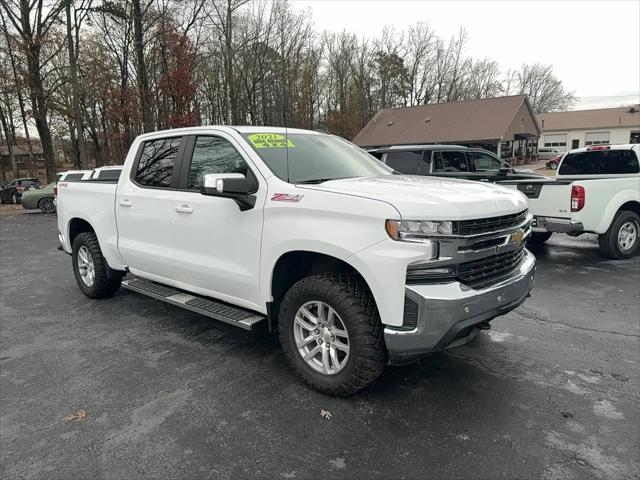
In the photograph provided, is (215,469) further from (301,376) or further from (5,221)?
(5,221)

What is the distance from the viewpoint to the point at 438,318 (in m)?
2.77

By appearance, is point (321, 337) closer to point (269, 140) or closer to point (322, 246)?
point (322, 246)

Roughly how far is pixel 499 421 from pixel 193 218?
2.93 metres

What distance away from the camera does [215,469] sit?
8.50 ft

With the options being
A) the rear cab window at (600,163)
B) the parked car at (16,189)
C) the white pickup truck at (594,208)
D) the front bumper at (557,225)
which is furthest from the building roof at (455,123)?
the front bumper at (557,225)

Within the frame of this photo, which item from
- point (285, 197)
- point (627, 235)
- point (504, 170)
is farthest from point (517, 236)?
point (504, 170)

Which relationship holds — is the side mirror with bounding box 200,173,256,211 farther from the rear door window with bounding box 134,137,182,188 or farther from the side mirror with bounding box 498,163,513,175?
the side mirror with bounding box 498,163,513,175

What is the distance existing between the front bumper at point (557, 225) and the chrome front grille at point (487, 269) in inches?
164

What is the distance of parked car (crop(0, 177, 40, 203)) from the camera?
26.0 metres

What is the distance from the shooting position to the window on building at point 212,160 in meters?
3.89

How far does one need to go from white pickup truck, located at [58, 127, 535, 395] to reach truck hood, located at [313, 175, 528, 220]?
1cm

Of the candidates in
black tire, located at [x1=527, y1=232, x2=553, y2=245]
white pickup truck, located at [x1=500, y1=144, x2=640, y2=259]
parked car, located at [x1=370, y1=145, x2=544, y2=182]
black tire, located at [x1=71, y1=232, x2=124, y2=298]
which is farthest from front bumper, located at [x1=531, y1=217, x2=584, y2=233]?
black tire, located at [x1=71, y1=232, x2=124, y2=298]

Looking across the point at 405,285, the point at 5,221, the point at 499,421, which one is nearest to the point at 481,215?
the point at 405,285

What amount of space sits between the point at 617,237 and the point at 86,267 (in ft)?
26.8
